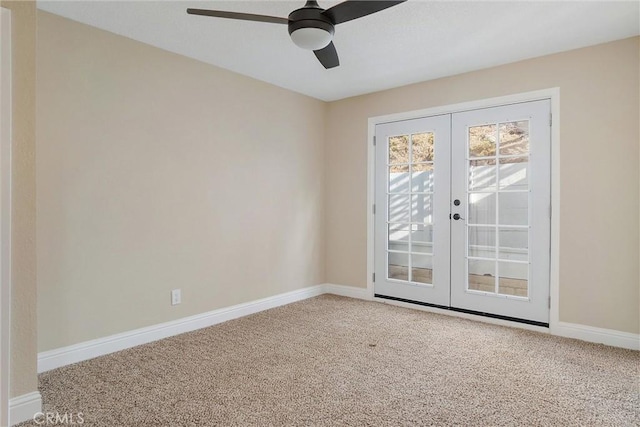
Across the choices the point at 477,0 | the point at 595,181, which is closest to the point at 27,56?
the point at 477,0

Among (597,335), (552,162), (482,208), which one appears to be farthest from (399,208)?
(597,335)

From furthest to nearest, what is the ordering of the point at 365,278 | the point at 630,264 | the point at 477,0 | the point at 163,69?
1. the point at 365,278
2. the point at 163,69
3. the point at 630,264
4. the point at 477,0

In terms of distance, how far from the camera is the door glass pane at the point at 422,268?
408cm

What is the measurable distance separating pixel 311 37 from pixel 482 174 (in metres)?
2.40

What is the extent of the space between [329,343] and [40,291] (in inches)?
80.7

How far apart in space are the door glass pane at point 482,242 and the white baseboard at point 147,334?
2.00m

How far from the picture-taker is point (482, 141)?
146 inches

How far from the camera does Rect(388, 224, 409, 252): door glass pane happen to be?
168 inches

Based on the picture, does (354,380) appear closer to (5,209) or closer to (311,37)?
(311,37)

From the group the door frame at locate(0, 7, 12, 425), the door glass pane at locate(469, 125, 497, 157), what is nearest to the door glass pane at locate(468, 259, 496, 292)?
the door glass pane at locate(469, 125, 497, 157)

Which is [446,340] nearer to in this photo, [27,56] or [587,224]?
[587,224]

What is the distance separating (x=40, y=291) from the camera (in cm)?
253

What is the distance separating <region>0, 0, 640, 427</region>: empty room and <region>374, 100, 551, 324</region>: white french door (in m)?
0.02

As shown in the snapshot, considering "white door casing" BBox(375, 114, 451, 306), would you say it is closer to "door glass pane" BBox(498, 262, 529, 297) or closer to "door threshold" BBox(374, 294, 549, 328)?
"door threshold" BBox(374, 294, 549, 328)
